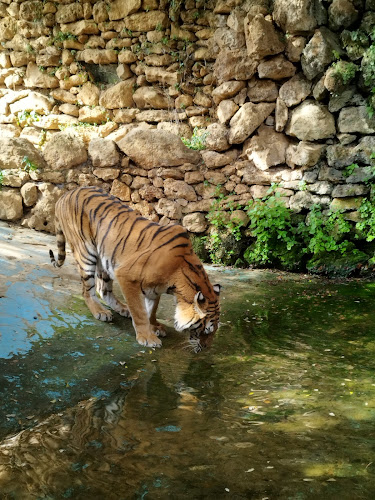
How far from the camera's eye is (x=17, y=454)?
6.88 ft

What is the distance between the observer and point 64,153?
823 cm

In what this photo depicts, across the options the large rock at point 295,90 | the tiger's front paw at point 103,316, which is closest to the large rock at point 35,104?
the large rock at point 295,90

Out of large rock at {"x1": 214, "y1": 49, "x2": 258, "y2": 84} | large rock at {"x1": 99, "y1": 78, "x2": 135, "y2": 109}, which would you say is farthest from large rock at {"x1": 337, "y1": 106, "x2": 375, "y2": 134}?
large rock at {"x1": 99, "y1": 78, "x2": 135, "y2": 109}

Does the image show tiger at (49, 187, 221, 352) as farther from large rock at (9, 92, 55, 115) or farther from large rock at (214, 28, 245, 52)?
large rock at (9, 92, 55, 115)

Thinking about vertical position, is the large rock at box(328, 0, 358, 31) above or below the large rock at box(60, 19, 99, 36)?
below

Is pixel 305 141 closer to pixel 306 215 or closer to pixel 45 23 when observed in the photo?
pixel 306 215

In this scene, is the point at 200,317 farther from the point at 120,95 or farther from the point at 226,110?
the point at 120,95

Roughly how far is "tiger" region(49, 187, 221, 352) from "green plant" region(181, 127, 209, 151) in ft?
13.1

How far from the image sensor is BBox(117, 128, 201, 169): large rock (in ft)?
26.4

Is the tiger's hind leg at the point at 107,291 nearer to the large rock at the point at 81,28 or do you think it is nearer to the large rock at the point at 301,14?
the large rock at the point at 301,14

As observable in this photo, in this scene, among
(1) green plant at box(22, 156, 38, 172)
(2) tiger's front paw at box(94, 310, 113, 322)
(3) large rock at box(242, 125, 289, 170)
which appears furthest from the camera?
(1) green plant at box(22, 156, 38, 172)

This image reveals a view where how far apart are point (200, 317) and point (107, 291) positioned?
5.05 feet

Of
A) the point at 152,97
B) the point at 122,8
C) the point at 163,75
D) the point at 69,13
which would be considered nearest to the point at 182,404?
the point at 152,97

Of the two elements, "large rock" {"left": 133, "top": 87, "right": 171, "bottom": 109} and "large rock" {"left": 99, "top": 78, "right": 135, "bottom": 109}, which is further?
"large rock" {"left": 99, "top": 78, "right": 135, "bottom": 109}
